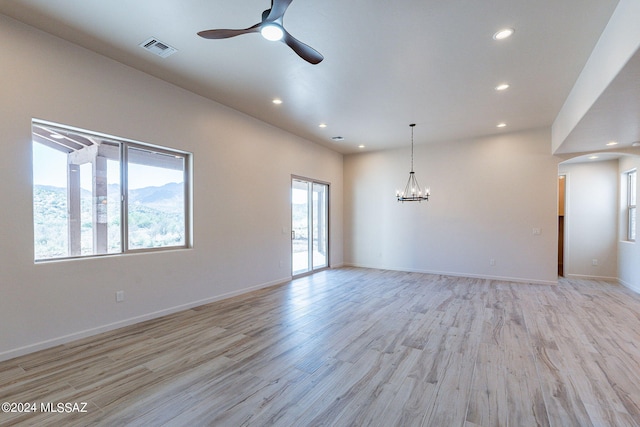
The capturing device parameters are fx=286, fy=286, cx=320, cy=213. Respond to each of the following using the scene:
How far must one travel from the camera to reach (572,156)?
5645mm

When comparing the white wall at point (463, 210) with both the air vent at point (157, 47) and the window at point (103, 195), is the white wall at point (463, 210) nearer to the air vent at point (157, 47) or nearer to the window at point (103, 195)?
the window at point (103, 195)

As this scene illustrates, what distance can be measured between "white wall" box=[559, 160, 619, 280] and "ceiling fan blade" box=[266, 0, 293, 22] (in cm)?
775

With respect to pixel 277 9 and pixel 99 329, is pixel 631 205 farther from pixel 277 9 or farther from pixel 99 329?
pixel 99 329

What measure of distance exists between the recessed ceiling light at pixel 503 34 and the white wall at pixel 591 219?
5.65 m

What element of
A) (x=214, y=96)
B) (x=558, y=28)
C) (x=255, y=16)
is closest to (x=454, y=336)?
(x=558, y=28)

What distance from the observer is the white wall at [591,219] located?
6.38m

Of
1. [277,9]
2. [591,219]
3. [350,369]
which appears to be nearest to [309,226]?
[350,369]

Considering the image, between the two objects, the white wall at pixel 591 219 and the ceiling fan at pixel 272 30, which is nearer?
the ceiling fan at pixel 272 30

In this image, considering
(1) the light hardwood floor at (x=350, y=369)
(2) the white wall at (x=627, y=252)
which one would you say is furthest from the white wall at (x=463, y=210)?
(1) the light hardwood floor at (x=350, y=369)

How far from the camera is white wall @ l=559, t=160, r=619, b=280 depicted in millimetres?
Answer: 6379

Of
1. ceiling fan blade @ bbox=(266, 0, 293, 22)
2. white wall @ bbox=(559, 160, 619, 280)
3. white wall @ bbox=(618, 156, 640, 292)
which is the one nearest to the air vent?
ceiling fan blade @ bbox=(266, 0, 293, 22)

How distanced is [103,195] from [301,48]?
3.00 metres

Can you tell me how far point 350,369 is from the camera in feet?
8.49

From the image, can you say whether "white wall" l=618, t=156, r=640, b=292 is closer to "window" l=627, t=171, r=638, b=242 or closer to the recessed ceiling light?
"window" l=627, t=171, r=638, b=242
